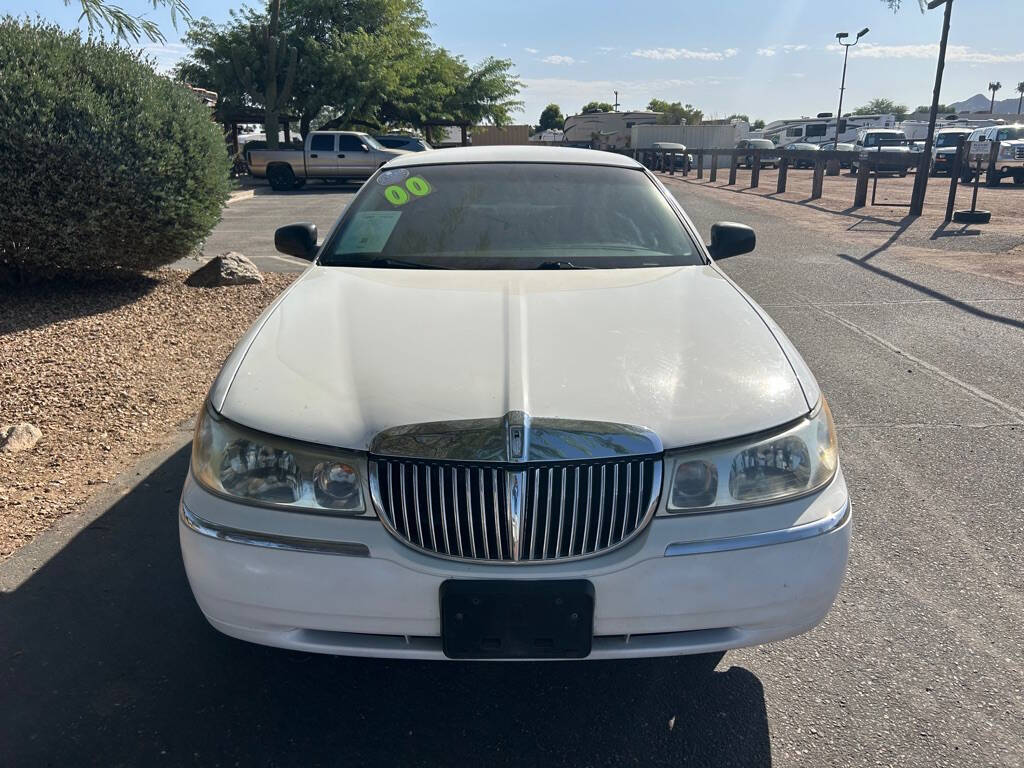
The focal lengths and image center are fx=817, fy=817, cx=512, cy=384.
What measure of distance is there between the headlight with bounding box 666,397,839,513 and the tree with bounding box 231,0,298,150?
28063mm

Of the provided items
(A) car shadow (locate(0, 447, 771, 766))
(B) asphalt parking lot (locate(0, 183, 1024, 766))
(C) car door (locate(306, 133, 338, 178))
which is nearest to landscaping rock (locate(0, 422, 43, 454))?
(B) asphalt parking lot (locate(0, 183, 1024, 766))

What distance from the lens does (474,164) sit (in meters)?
4.08

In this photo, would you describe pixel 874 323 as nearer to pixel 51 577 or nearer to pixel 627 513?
pixel 627 513

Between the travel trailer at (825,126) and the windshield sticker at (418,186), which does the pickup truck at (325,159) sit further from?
the travel trailer at (825,126)

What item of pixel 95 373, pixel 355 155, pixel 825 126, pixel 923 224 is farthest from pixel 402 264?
pixel 825 126

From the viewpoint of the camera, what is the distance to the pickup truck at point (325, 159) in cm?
2514

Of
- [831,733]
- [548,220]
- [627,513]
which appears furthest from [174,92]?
[831,733]

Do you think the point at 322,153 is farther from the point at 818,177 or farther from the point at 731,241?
the point at 731,241

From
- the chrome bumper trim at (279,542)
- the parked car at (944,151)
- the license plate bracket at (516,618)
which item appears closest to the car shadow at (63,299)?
the chrome bumper trim at (279,542)

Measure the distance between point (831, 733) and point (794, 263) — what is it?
9.21 meters

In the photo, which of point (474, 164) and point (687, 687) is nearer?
point (687, 687)

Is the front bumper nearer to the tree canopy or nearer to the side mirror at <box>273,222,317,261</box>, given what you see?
the side mirror at <box>273,222,317,261</box>

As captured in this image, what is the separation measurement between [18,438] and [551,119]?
3817 inches

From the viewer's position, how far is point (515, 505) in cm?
206
